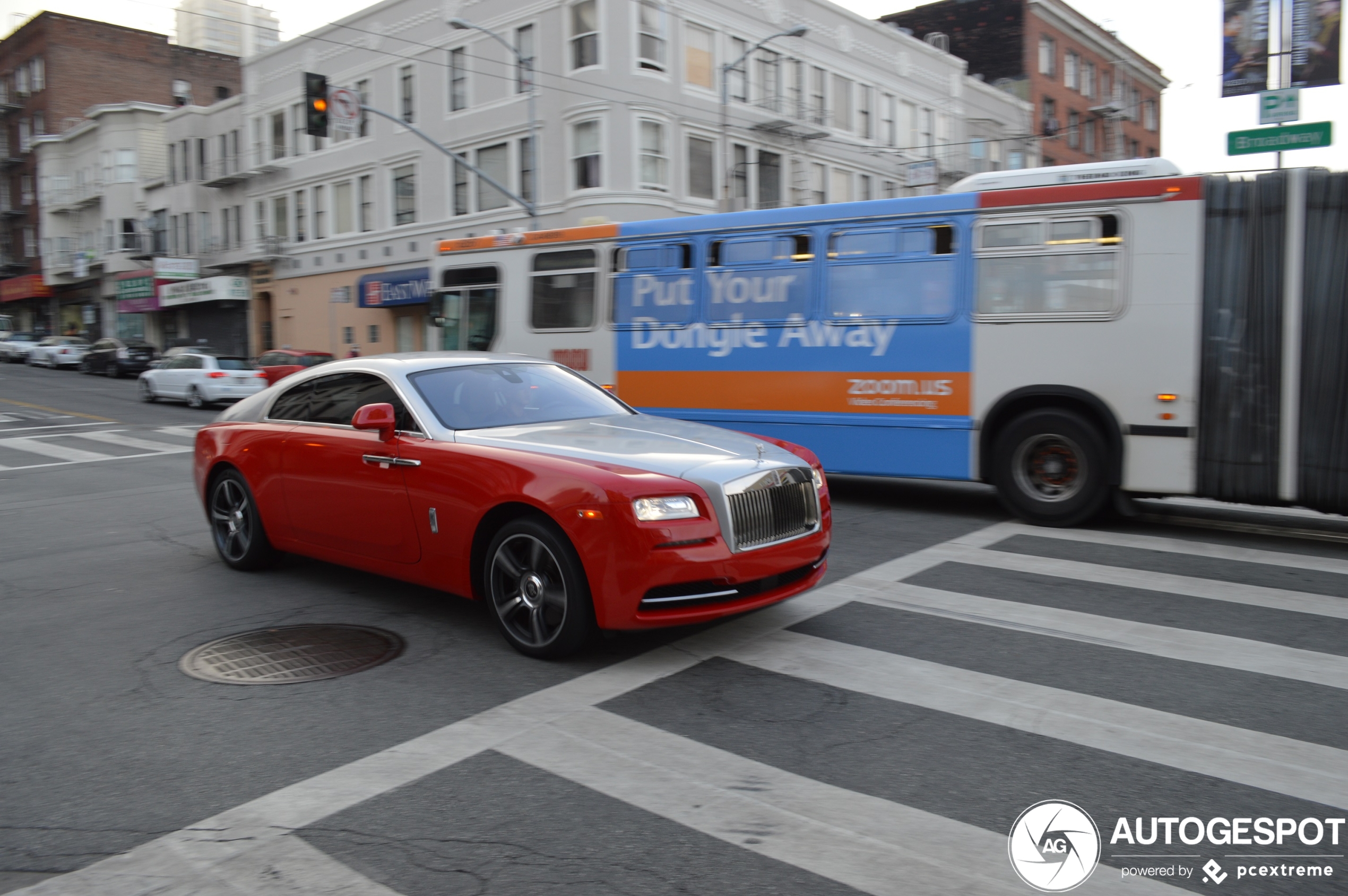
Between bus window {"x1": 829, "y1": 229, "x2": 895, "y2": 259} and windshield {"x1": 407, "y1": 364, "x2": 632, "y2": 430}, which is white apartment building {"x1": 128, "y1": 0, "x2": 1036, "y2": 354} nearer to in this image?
bus window {"x1": 829, "y1": 229, "x2": 895, "y2": 259}

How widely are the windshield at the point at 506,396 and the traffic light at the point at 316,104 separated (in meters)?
16.4

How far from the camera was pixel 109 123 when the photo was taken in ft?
178

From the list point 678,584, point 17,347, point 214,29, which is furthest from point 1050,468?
point 214,29

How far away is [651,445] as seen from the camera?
551 cm

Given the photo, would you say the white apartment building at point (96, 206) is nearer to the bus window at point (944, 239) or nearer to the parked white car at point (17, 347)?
the parked white car at point (17, 347)

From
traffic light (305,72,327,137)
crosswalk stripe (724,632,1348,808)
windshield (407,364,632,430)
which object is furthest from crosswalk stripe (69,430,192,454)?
crosswalk stripe (724,632,1348,808)

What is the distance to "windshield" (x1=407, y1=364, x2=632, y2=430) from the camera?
6.02 metres

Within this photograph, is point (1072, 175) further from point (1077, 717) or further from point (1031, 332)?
point (1077, 717)

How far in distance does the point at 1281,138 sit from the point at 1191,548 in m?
8.53

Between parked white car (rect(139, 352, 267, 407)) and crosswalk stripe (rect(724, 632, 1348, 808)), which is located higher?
parked white car (rect(139, 352, 267, 407))

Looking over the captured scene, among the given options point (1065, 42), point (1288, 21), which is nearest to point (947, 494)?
point (1288, 21)

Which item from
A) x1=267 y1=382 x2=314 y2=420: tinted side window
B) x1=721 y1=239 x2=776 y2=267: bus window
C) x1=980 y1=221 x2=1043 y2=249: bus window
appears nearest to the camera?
x1=267 y1=382 x2=314 y2=420: tinted side window

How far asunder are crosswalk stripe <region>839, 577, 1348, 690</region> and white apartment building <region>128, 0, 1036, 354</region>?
19.5 m

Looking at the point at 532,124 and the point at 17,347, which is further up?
the point at 532,124
